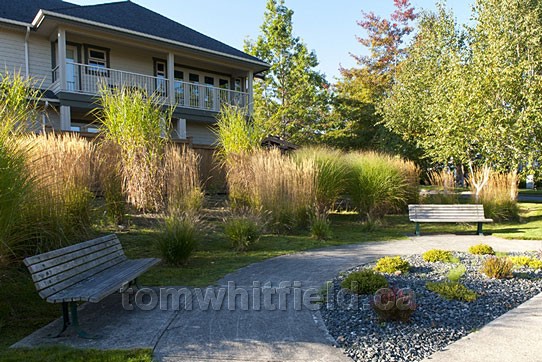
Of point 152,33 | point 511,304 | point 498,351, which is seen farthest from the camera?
point 152,33

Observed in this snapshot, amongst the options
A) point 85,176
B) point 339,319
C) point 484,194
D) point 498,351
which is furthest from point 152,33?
point 498,351

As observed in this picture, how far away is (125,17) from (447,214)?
573 inches

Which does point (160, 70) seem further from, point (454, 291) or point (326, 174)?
point (454, 291)

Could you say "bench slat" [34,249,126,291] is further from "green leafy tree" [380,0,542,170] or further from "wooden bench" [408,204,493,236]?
"green leafy tree" [380,0,542,170]

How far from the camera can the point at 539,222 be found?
36.2 ft

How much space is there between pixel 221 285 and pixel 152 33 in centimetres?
1354

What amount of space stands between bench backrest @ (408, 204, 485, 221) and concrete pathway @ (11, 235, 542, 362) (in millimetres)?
4836

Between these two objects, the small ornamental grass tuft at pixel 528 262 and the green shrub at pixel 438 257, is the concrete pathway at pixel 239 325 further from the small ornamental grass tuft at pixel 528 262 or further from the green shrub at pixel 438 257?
the green shrub at pixel 438 257

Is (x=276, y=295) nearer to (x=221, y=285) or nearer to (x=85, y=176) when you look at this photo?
(x=221, y=285)

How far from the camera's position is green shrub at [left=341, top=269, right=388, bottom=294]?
4.33m

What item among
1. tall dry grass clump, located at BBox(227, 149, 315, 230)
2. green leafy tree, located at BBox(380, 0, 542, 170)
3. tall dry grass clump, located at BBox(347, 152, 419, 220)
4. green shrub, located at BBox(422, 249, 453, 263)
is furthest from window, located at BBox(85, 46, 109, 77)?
green shrub, located at BBox(422, 249, 453, 263)

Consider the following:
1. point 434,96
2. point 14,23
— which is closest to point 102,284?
point 14,23

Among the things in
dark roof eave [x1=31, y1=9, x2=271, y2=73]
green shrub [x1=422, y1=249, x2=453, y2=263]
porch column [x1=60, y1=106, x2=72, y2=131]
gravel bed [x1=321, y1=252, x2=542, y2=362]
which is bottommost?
gravel bed [x1=321, y1=252, x2=542, y2=362]

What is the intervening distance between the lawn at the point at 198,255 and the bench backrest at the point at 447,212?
560 millimetres
